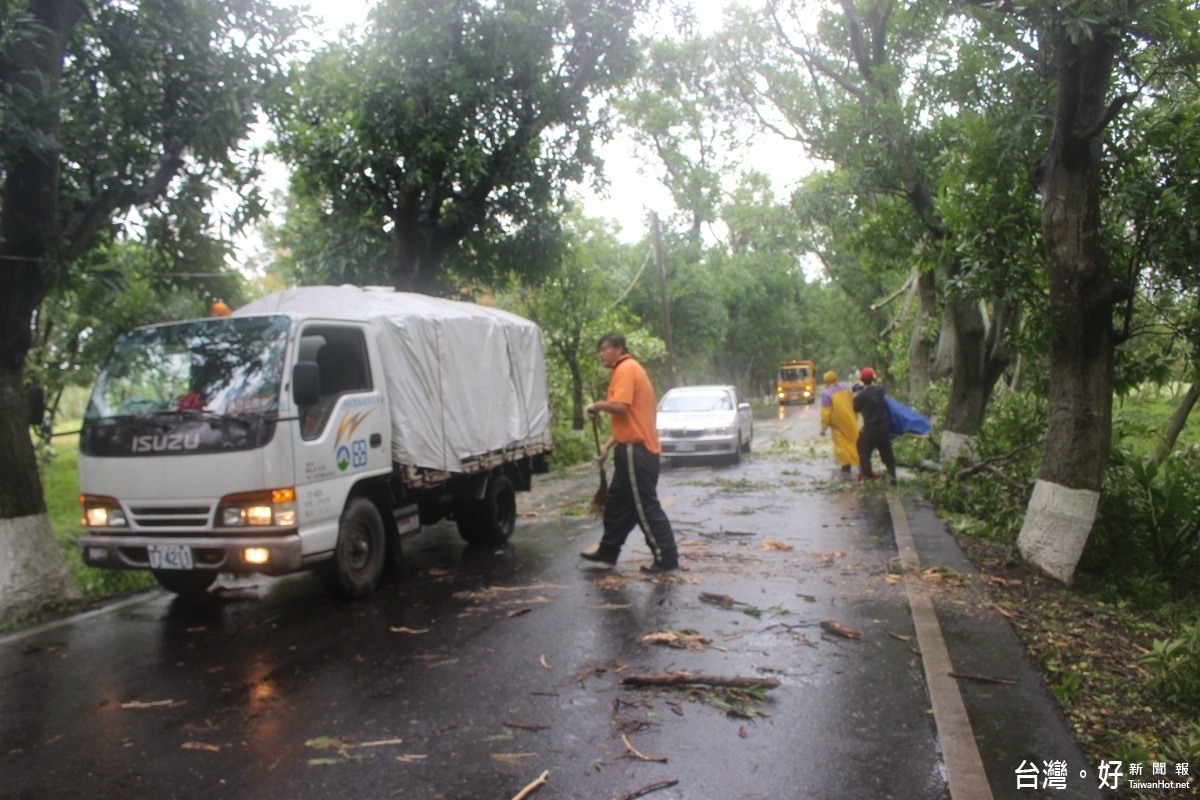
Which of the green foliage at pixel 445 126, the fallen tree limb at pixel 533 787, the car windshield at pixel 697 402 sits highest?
the green foliage at pixel 445 126

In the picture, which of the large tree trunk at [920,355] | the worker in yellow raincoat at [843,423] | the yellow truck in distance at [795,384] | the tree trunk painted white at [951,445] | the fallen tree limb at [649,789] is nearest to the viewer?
the fallen tree limb at [649,789]

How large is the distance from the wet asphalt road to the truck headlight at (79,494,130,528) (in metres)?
0.77

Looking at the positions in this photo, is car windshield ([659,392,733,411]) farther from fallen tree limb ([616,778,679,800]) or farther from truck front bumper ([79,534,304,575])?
fallen tree limb ([616,778,679,800])

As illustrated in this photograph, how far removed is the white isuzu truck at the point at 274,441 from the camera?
6449 millimetres

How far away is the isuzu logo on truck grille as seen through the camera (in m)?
6.54

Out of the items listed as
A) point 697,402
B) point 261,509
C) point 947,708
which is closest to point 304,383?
A: point 261,509

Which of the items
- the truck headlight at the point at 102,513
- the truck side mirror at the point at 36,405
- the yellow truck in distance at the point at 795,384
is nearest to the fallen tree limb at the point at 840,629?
the truck headlight at the point at 102,513

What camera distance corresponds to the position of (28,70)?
671cm

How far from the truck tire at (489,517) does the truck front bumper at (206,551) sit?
10.2 ft

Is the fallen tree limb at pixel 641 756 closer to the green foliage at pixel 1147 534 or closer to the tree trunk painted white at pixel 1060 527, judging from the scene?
the tree trunk painted white at pixel 1060 527

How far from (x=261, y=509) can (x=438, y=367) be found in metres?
2.44

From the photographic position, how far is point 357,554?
7.44 metres

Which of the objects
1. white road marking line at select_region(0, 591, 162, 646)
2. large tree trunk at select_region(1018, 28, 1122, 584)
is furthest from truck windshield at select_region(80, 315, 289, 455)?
large tree trunk at select_region(1018, 28, 1122, 584)

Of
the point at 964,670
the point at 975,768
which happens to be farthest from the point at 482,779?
the point at 964,670
